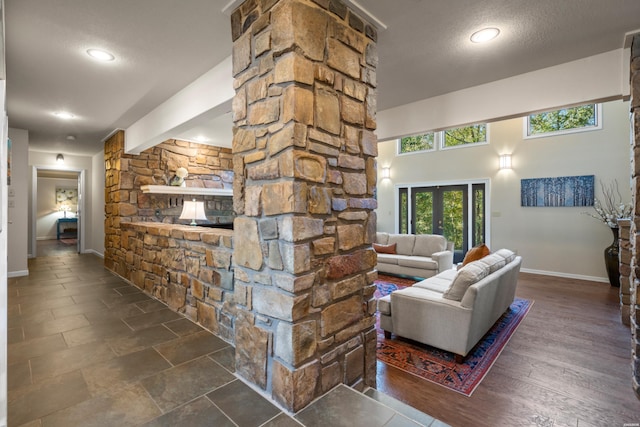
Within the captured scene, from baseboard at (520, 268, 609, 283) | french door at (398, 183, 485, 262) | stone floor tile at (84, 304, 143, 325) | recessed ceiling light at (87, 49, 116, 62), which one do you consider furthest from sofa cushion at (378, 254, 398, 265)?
recessed ceiling light at (87, 49, 116, 62)

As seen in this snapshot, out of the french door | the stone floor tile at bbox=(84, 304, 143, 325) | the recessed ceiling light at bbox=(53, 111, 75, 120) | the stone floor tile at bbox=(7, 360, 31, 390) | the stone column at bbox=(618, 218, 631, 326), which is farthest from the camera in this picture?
the french door

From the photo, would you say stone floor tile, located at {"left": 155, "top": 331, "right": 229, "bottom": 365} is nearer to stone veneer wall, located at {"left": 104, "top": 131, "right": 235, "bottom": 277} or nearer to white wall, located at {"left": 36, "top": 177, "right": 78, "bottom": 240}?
stone veneer wall, located at {"left": 104, "top": 131, "right": 235, "bottom": 277}

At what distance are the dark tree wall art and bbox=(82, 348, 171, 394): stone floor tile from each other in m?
6.60

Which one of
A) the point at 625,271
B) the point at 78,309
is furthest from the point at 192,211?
the point at 625,271

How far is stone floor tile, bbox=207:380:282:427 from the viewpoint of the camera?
5.02 ft

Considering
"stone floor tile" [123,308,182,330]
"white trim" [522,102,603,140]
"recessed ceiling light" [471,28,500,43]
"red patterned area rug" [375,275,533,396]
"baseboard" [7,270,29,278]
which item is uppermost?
"white trim" [522,102,603,140]

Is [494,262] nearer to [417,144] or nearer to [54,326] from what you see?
[54,326]

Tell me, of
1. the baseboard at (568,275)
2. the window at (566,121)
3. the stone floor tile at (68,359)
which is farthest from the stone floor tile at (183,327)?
the baseboard at (568,275)

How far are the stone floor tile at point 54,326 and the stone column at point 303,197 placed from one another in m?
1.90

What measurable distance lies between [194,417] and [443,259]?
4.85m

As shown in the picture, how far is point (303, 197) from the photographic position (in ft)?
5.18

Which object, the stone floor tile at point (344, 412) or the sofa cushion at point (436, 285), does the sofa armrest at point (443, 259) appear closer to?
the sofa cushion at point (436, 285)

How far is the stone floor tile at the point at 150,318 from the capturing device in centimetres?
280

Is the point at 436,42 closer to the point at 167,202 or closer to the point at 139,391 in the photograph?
the point at 139,391
